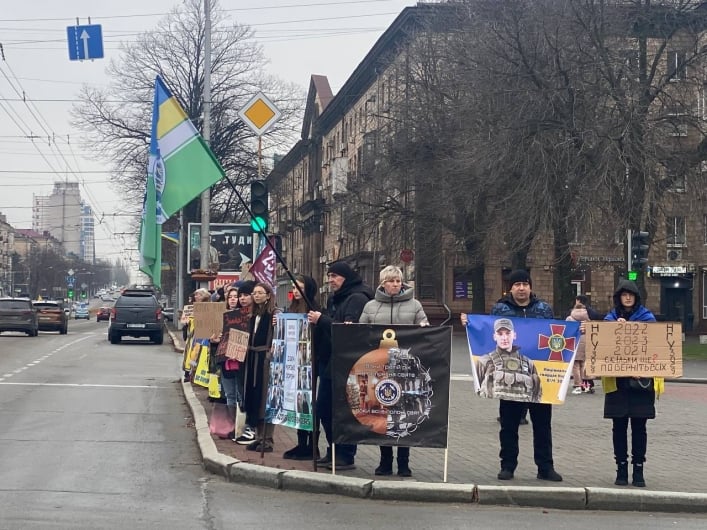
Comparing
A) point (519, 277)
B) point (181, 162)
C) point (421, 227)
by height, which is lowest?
point (519, 277)

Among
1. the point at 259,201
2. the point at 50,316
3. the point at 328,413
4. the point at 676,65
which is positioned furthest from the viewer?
the point at 50,316

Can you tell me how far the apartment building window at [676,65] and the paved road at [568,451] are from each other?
14820mm

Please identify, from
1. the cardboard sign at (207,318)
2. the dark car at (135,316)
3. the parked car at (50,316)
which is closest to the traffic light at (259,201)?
the cardboard sign at (207,318)

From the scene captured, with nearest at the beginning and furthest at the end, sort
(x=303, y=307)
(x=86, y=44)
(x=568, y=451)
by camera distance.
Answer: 1. (x=303, y=307)
2. (x=568, y=451)
3. (x=86, y=44)

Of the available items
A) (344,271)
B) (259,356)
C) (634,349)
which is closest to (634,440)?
(634,349)

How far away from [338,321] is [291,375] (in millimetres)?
684

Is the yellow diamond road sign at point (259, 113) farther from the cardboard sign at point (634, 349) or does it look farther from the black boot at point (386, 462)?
Result: the cardboard sign at point (634, 349)

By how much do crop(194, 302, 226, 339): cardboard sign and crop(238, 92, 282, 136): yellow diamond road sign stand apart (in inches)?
166

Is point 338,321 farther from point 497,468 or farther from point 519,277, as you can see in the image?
point 497,468

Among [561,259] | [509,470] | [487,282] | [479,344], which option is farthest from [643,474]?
[487,282]

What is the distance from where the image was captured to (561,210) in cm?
2842

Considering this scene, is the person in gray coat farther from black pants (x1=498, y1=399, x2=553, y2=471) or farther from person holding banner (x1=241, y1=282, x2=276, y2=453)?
person holding banner (x1=241, y1=282, x2=276, y2=453)

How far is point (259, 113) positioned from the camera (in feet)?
59.3

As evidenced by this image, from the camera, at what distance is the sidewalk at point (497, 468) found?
Answer: 27.8 feet
